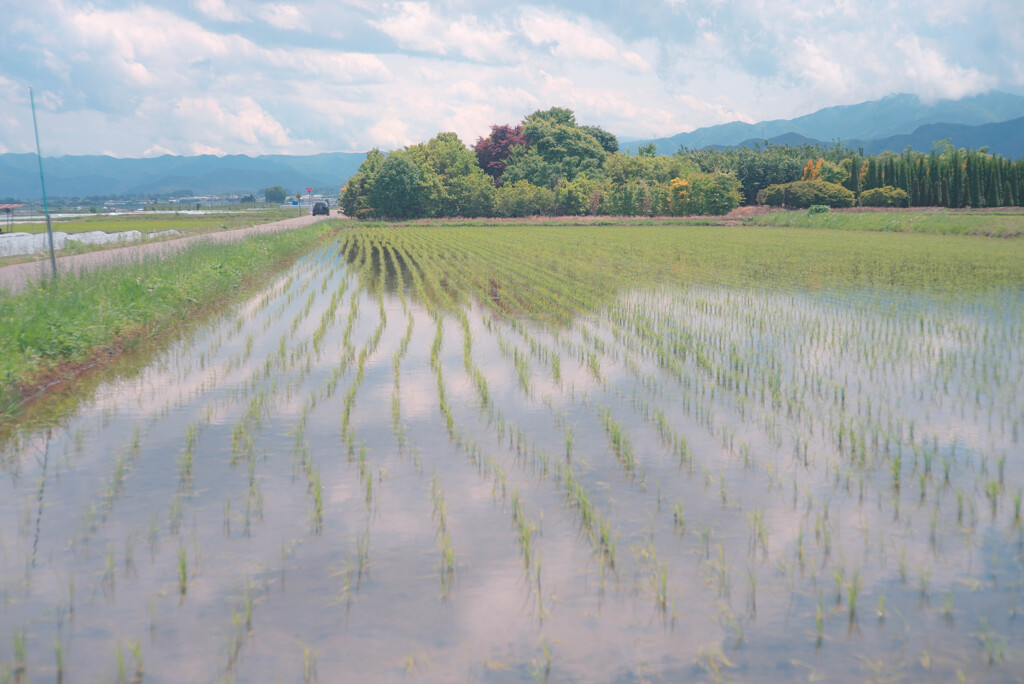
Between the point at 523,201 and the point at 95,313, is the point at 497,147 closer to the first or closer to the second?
the point at 523,201

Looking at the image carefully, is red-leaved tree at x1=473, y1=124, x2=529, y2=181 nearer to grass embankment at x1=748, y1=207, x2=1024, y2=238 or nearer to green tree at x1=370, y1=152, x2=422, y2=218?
green tree at x1=370, y1=152, x2=422, y2=218

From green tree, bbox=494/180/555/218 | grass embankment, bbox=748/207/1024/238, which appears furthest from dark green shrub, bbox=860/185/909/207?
green tree, bbox=494/180/555/218

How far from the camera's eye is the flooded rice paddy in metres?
3.11

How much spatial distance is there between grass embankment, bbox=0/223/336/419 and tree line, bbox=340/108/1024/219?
44.8 meters

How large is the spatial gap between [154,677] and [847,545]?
342cm

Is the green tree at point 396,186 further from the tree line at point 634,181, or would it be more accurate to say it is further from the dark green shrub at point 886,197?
the dark green shrub at point 886,197

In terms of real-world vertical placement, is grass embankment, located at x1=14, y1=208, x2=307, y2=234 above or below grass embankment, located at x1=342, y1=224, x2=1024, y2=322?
above

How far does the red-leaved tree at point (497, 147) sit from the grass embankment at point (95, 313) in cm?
5915

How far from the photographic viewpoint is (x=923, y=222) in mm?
38094

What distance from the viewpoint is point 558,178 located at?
6619 centimetres

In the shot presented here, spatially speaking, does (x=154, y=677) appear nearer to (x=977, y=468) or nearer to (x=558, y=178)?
(x=977, y=468)

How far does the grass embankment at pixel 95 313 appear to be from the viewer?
7.96 meters

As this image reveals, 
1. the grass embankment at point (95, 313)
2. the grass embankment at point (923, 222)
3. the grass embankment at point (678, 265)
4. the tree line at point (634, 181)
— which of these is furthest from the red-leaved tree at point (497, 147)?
the grass embankment at point (95, 313)

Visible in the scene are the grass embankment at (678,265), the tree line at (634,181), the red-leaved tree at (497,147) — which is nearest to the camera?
the grass embankment at (678,265)
